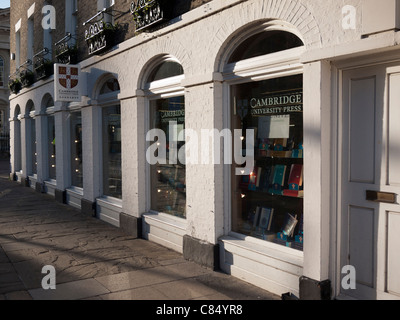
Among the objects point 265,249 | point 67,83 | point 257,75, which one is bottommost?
point 265,249

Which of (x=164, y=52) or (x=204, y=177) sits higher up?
(x=164, y=52)

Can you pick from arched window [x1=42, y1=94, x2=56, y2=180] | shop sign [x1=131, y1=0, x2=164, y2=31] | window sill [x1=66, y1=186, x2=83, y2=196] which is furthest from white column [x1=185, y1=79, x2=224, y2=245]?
arched window [x1=42, y1=94, x2=56, y2=180]

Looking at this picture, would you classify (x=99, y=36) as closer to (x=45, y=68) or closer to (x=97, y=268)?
(x=45, y=68)

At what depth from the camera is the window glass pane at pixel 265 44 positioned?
483cm

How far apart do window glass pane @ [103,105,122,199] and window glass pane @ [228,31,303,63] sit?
3.88m

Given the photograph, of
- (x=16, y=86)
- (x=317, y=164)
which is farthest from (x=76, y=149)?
(x=317, y=164)

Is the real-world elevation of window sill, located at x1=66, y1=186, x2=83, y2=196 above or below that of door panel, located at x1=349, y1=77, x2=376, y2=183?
below

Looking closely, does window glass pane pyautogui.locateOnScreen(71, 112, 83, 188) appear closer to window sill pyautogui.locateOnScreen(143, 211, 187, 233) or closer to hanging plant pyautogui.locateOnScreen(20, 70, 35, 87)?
hanging plant pyautogui.locateOnScreen(20, 70, 35, 87)

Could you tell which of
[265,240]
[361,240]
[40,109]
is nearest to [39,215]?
[40,109]

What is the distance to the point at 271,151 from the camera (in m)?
5.33

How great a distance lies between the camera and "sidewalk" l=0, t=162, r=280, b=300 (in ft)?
15.9

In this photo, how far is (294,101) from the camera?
4910 mm

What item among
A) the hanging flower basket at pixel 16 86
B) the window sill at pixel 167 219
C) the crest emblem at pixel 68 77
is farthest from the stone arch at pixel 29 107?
the window sill at pixel 167 219

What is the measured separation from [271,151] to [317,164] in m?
1.12
